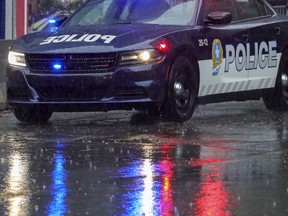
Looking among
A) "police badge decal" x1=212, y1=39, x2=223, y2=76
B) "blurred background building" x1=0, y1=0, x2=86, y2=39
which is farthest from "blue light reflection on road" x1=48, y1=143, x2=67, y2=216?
"blurred background building" x1=0, y1=0, x2=86, y2=39

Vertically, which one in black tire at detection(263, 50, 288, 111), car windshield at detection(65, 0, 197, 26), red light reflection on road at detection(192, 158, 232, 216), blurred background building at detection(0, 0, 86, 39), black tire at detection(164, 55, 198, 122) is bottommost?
blurred background building at detection(0, 0, 86, 39)

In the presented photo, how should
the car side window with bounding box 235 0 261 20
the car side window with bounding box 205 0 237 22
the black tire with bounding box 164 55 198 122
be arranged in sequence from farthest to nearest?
1. the car side window with bounding box 235 0 261 20
2. the car side window with bounding box 205 0 237 22
3. the black tire with bounding box 164 55 198 122

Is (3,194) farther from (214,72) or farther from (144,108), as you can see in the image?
(214,72)

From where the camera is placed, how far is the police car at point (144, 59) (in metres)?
10.3

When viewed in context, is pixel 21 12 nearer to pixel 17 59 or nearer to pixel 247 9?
pixel 247 9

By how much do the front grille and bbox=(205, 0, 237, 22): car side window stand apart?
173 centimetres

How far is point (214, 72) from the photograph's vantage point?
37.2ft

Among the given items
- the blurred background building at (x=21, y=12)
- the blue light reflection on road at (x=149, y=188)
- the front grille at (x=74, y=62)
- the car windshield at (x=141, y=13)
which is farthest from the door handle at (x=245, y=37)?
the blurred background building at (x=21, y=12)

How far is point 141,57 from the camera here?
10328 millimetres

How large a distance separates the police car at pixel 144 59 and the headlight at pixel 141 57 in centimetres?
1

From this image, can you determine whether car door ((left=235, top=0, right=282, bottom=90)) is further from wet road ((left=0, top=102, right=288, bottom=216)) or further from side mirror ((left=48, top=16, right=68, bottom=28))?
side mirror ((left=48, top=16, right=68, bottom=28))

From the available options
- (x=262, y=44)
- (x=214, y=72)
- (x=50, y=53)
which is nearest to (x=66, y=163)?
(x=50, y=53)

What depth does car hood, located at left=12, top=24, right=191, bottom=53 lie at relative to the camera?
407 inches

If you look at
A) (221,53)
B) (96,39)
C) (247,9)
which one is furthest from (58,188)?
(247,9)
